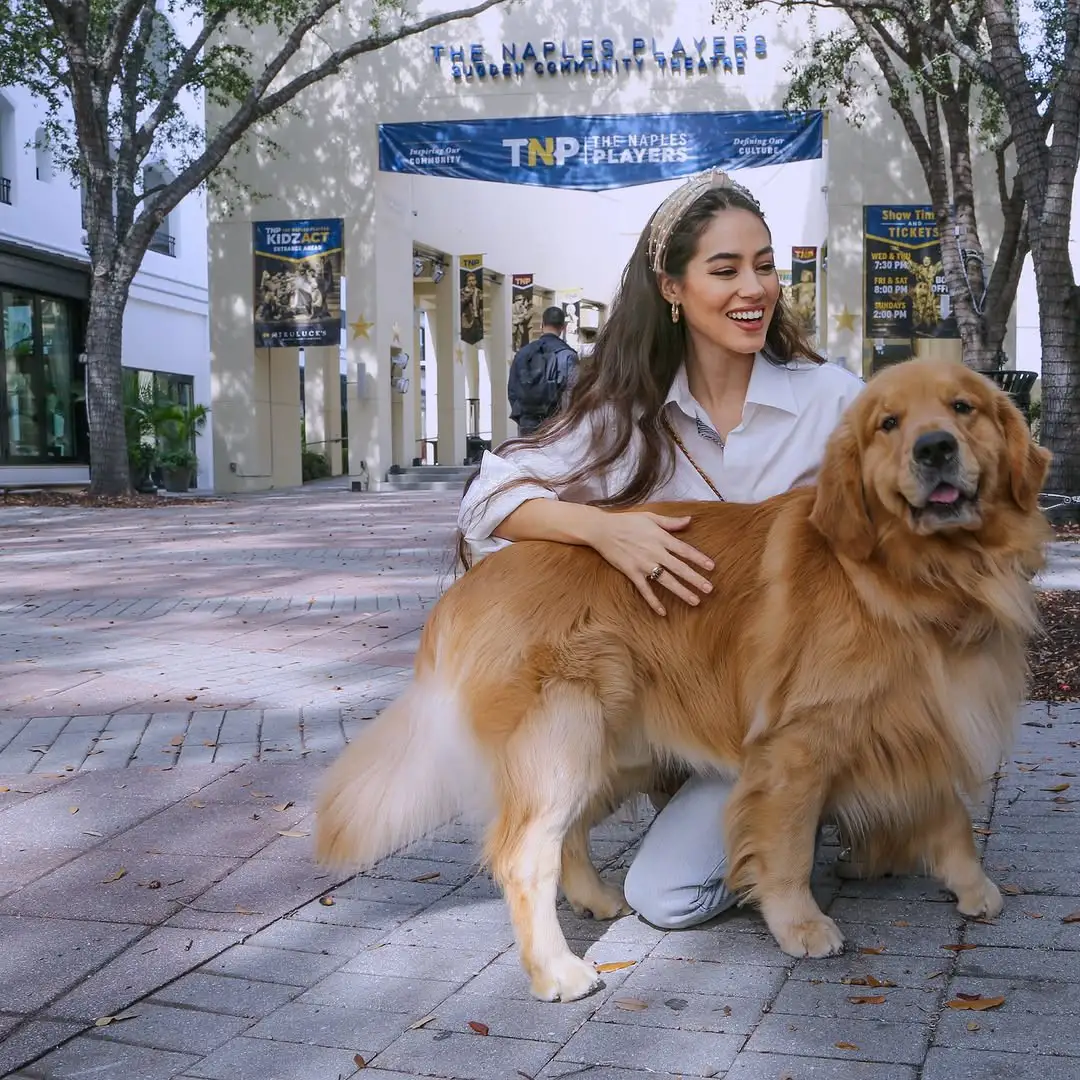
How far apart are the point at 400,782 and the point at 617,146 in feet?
65.8

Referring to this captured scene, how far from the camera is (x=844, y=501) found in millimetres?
2799

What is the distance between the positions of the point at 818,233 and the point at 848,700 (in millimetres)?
24379

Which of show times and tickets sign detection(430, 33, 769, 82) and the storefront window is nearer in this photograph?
show times and tickets sign detection(430, 33, 769, 82)

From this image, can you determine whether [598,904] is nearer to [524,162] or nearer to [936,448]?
[936,448]

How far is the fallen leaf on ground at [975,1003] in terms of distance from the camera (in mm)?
2549

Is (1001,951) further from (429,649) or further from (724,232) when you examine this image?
(724,232)

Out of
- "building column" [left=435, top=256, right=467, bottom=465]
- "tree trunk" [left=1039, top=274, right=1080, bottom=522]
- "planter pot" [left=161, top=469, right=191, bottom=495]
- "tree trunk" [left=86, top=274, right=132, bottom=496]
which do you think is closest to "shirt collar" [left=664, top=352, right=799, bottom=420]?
"tree trunk" [left=1039, top=274, right=1080, bottom=522]

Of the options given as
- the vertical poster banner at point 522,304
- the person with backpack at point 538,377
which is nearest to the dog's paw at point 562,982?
the person with backpack at point 538,377

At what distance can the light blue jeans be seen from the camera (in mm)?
3070

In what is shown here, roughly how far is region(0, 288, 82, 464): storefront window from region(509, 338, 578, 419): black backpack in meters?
16.4

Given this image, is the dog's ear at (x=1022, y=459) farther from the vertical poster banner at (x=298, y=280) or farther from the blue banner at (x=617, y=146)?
the vertical poster banner at (x=298, y=280)

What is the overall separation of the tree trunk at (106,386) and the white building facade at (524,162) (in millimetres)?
4682

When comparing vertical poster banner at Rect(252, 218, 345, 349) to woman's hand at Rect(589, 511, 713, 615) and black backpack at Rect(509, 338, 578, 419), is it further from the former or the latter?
woman's hand at Rect(589, 511, 713, 615)

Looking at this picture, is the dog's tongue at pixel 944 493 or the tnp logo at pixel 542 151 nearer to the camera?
the dog's tongue at pixel 944 493
